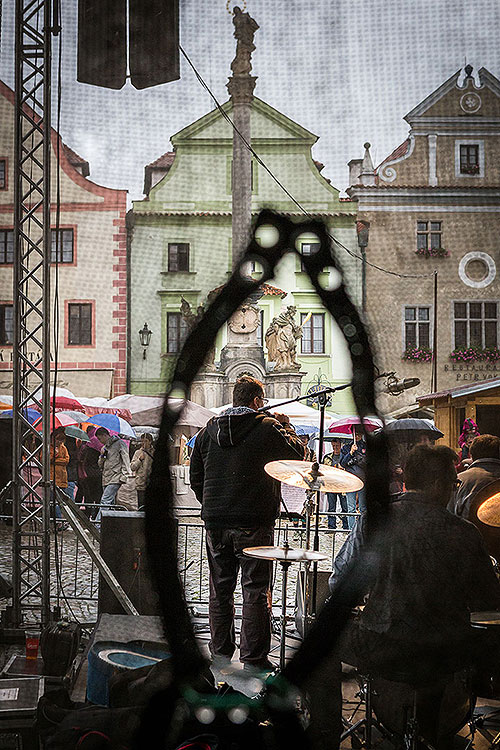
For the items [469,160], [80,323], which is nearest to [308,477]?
[469,160]

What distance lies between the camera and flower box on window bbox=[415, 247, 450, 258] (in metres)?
3.21

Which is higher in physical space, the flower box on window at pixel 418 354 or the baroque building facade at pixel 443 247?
the baroque building facade at pixel 443 247

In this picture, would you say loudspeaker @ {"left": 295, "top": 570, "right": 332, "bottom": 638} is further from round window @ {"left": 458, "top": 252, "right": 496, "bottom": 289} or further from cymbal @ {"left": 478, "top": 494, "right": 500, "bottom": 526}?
round window @ {"left": 458, "top": 252, "right": 496, "bottom": 289}

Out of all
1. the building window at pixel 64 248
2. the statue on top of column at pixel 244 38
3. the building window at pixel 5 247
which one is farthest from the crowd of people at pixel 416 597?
the building window at pixel 64 248

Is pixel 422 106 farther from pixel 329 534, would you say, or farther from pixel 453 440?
pixel 329 534

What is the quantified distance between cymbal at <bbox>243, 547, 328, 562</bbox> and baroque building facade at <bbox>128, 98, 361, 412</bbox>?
0.85 metres

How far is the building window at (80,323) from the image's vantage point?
3566mm

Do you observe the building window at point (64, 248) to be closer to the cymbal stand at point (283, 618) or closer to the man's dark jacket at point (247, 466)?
the man's dark jacket at point (247, 466)

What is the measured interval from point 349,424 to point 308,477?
1.02m

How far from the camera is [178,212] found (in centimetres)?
348

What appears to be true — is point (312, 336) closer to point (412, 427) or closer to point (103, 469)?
point (412, 427)

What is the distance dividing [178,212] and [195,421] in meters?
0.98

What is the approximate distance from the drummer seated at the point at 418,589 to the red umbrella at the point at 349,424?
3.83 feet

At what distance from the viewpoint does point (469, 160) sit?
3066 mm
